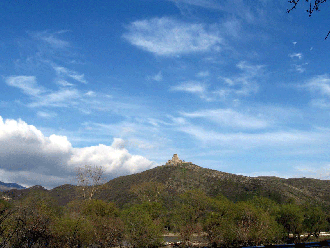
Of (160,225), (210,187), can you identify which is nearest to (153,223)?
(160,225)

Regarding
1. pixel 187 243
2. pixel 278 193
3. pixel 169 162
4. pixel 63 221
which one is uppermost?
pixel 169 162

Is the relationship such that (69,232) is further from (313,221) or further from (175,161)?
(175,161)

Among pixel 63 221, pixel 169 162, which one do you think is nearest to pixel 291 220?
pixel 63 221

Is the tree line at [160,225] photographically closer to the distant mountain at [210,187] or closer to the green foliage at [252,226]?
the green foliage at [252,226]

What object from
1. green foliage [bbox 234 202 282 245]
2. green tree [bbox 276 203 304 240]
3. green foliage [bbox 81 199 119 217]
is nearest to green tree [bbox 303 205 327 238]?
green tree [bbox 276 203 304 240]

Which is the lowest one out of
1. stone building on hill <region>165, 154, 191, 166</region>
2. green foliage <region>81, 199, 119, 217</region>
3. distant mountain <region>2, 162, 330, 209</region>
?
green foliage <region>81, 199, 119, 217</region>

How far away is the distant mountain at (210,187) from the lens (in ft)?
285

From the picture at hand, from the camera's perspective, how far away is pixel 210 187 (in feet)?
319

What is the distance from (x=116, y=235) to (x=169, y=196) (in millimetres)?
53256

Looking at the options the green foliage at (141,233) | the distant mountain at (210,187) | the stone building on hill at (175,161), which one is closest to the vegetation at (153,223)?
the green foliage at (141,233)

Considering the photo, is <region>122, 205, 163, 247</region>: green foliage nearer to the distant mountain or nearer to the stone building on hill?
the distant mountain

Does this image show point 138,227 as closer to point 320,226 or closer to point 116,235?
point 116,235

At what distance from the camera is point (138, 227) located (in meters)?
35.6

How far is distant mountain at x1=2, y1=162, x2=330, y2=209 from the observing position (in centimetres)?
8700
